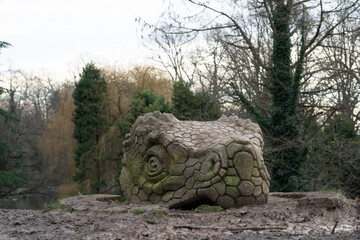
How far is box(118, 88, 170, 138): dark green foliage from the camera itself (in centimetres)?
1449

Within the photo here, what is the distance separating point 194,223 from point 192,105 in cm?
1009

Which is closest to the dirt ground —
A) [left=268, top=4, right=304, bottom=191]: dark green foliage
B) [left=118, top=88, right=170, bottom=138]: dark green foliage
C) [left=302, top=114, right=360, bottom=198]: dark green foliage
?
[left=268, top=4, right=304, bottom=191]: dark green foliage

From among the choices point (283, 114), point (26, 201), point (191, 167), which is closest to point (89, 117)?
point (26, 201)

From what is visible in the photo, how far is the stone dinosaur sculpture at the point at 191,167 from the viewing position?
20.0 ft

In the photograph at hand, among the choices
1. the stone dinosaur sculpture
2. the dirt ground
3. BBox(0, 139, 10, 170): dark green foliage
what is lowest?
the dirt ground

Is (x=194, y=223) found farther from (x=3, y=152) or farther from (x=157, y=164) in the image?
(x=3, y=152)

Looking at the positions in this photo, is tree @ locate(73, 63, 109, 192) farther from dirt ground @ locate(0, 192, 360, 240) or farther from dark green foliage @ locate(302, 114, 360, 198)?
dirt ground @ locate(0, 192, 360, 240)

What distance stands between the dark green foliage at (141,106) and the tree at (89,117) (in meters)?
3.09

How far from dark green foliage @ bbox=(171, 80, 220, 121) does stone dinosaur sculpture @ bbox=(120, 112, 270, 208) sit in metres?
7.26

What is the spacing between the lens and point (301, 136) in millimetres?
11953

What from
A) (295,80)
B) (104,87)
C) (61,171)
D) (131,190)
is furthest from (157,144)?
(61,171)

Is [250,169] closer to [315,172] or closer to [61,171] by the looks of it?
[315,172]

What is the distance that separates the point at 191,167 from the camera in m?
6.29

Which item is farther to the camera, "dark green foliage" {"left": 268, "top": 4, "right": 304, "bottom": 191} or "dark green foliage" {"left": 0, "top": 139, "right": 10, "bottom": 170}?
"dark green foliage" {"left": 0, "top": 139, "right": 10, "bottom": 170}
